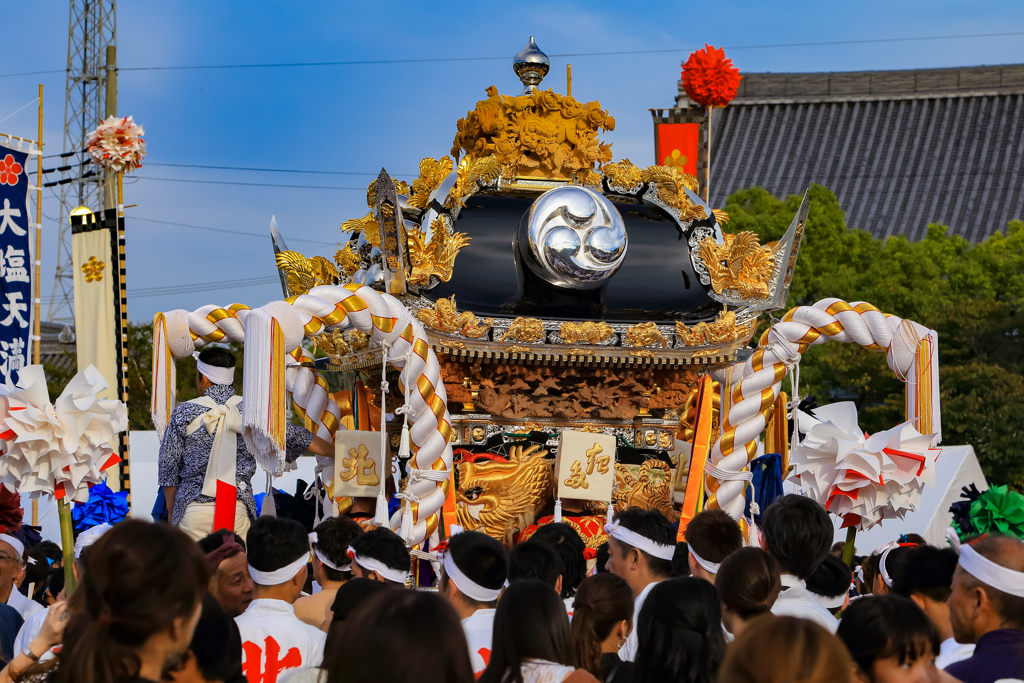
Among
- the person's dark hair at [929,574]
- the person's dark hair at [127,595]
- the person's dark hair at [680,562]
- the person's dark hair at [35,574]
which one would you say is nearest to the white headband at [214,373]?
the person's dark hair at [35,574]

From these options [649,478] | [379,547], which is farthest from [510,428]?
[379,547]

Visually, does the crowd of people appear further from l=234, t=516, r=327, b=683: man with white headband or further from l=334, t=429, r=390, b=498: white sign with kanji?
l=334, t=429, r=390, b=498: white sign with kanji

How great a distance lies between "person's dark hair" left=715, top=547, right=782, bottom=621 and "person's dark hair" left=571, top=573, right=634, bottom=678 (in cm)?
45

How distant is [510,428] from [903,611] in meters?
5.01

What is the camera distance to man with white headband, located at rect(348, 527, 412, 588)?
13.0 ft

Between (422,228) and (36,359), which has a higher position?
(422,228)

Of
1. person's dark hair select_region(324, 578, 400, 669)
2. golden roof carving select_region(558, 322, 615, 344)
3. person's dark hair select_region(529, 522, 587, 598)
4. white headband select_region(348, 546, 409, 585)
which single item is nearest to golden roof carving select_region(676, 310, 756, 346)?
golden roof carving select_region(558, 322, 615, 344)

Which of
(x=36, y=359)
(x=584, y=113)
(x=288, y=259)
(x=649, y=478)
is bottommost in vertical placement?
(x=649, y=478)

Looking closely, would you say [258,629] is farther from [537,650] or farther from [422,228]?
[422,228]

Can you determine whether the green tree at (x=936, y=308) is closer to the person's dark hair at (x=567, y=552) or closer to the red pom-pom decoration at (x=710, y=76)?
the red pom-pom decoration at (x=710, y=76)

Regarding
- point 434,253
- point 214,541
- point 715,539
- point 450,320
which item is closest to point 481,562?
point 715,539

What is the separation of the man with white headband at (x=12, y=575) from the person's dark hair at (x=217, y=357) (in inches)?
55.7

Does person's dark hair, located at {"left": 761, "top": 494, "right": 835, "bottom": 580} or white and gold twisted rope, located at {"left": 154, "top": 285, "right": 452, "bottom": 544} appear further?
white and gold twisted rope, located at {"left": 154, "top": 285, "right": 452, "bottom": 544}

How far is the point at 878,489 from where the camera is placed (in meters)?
5.77
